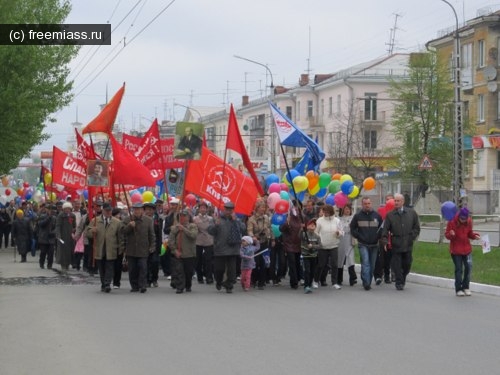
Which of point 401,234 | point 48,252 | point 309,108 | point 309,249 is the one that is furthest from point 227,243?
point 309,108

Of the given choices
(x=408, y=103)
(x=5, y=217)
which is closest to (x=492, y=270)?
(x=5, y=217)

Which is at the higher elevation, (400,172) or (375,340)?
(400,172)

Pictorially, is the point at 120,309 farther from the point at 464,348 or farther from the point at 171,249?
the point at 464,348

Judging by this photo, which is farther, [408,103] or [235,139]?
[408,103]

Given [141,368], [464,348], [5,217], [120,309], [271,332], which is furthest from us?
[5,217]

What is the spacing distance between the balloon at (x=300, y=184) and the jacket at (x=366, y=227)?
191 cm

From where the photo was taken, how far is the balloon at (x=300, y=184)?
18594 millimetres

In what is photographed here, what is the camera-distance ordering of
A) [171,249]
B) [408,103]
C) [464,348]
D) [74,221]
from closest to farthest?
[464,348]
[171,249]
[74,221]
[408,103]

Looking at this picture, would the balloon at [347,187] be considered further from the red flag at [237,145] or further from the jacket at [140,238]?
the jacket at [140,238]

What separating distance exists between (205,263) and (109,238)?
2.74m

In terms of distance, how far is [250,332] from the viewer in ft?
36.2

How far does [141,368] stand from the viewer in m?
8.80

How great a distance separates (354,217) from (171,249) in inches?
139

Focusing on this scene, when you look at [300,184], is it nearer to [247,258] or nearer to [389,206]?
[389,206]
